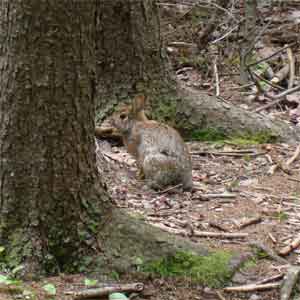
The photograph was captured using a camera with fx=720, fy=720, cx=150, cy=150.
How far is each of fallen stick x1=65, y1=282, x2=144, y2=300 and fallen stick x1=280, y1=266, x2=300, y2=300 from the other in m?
0.90

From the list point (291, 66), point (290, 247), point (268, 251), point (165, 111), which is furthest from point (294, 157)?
point (291, 66)

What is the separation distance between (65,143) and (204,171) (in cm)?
281

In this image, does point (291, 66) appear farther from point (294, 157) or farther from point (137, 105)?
point (137, 105)

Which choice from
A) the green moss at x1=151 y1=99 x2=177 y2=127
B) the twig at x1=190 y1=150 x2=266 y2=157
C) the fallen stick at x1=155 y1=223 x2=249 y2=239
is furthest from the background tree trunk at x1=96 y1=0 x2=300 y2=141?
the fallen stick at x1=155 y1=223 x2=249 y2=239

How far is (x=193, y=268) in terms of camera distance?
471 centimetres

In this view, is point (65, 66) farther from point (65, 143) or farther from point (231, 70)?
point (231, 70)

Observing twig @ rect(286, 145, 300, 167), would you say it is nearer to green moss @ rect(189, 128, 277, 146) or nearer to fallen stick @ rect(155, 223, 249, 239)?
green moss @ rect(189, 128, 277, 146)

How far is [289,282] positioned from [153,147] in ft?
8.15

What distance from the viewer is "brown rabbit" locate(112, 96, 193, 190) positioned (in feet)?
21.2

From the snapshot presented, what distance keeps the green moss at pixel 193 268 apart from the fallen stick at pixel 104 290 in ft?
0.72

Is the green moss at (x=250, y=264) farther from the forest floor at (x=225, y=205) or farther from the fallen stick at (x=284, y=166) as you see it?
the fallen stick at (x=284, y=166)

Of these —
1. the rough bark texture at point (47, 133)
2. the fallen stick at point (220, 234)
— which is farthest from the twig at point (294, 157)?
the rough bark texture at point (47, 133)

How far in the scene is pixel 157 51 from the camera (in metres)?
7.59

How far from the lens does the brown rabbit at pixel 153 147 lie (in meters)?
6.45
